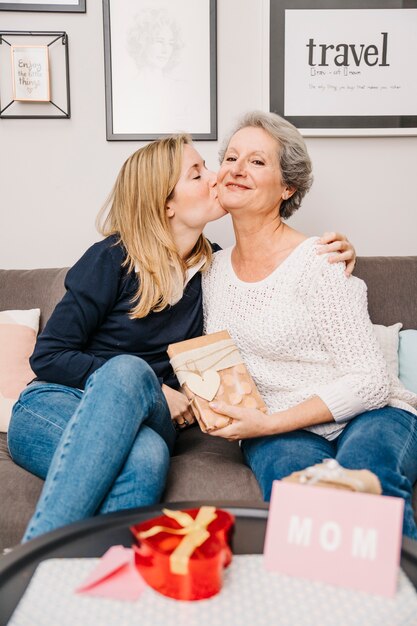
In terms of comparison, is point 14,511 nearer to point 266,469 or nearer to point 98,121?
point 266,469

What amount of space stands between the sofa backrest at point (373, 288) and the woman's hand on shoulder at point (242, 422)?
25.8 inches

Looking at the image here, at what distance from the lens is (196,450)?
1.55 m

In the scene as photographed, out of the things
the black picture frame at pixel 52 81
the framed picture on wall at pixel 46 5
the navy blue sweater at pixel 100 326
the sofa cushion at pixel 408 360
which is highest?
the framed picture on wall at pixel 46 5

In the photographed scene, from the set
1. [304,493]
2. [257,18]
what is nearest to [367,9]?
[257,18]

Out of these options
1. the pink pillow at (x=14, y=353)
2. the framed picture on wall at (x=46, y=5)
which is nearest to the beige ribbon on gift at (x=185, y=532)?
the pink pillow at (x=14, y=353)

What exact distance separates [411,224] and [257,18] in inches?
36.5

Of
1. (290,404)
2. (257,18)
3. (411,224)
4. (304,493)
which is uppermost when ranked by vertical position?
(257,18)

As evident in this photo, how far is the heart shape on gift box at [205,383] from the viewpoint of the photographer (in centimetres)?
142

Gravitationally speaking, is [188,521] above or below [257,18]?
below

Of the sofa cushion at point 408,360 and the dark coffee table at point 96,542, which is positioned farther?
the sofa cushion at point 408,360

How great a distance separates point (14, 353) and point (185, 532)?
44.0 inches

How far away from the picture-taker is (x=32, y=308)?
6.33 ft

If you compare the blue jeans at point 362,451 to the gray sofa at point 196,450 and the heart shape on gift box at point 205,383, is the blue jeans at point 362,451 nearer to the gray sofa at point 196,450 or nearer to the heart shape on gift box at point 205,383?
the gray sofa at point 196,450

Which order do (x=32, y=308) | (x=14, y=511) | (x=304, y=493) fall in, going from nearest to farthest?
(x=304, y=493) → (x=14, y=511) → (x=32, y=308)
